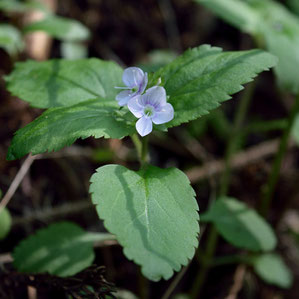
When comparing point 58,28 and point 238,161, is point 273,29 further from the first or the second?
point 58,28

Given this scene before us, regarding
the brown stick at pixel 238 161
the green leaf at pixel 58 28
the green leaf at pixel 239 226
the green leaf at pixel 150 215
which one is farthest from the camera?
the brown stick at pixel 238 161

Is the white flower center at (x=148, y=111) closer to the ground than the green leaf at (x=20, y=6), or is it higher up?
higher up

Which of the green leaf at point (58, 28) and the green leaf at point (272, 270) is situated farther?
the green leaf at point (58, 28)

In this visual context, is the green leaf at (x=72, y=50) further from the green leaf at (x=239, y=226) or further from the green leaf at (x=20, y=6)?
the green leaf at (x=239, y=226)

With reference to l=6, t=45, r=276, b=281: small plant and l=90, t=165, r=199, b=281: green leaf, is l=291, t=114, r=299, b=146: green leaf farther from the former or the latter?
l=90, t=165, r=199, b=281: green leaf

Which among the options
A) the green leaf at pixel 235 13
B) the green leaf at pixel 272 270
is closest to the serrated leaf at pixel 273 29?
the green leaf at pixel 235 13

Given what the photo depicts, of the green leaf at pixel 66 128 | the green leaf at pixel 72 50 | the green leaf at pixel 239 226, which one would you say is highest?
the green leaf at pixel 66 128

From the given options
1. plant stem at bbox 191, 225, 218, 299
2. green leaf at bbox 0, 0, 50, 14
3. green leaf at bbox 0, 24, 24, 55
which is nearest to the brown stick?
plant stem at bbox 191, 225, 218, 299

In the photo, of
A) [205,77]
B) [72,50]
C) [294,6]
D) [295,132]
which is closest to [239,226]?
[295,132]

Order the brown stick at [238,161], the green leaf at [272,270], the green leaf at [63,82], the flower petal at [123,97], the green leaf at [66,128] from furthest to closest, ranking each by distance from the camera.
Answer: the brown stick at [238,161], the green leaf at [272,270], the green leaf at [63,82], the flower petal at [123,97], the green leaf at [66,128]
